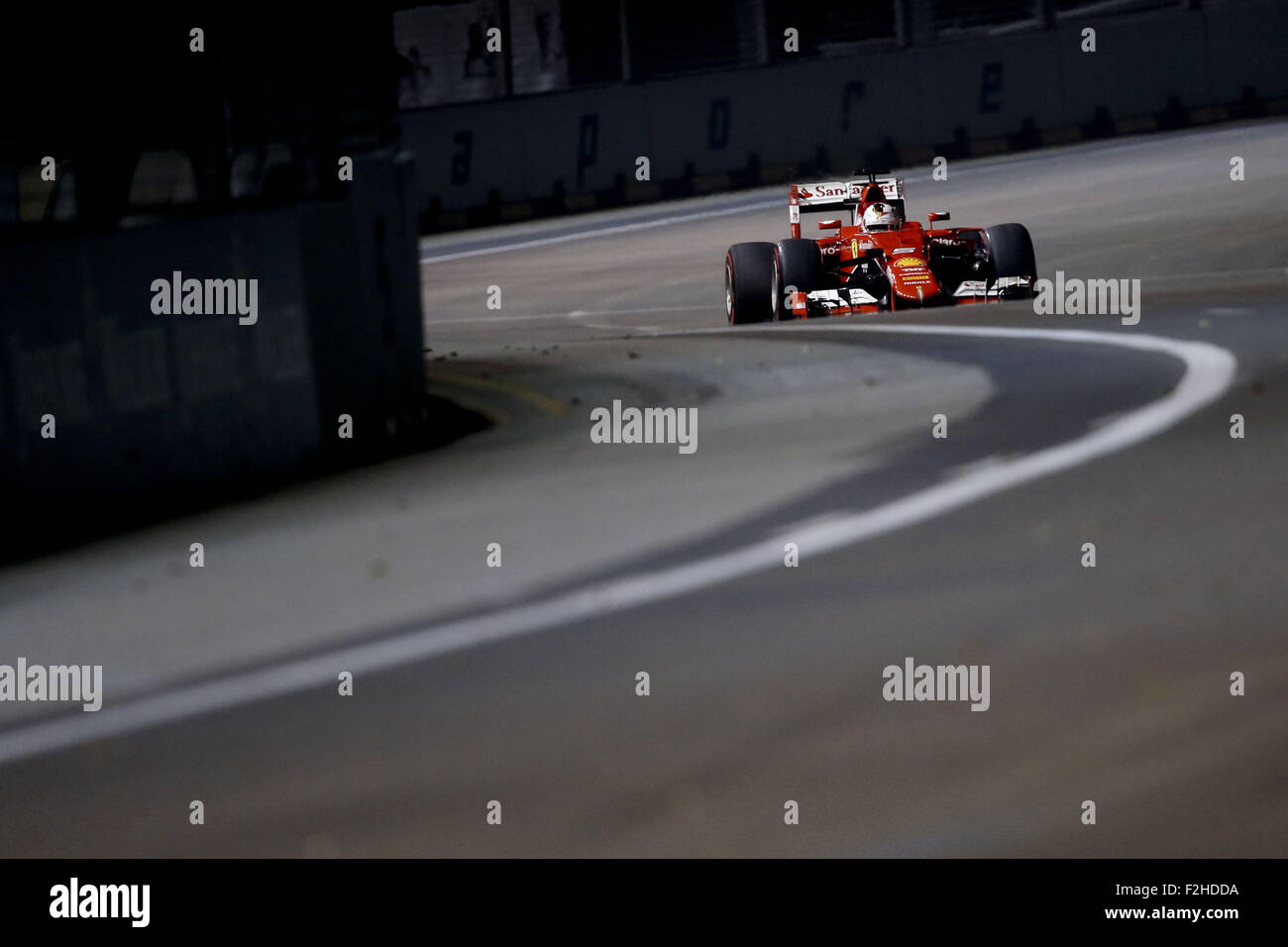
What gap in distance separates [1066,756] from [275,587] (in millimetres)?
3763

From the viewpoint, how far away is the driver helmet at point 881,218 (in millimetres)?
19266

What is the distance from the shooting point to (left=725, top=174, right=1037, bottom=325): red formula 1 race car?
19078 millimetres

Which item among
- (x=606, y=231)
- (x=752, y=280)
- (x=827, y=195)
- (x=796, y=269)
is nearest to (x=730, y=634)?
(x=796, y=269)

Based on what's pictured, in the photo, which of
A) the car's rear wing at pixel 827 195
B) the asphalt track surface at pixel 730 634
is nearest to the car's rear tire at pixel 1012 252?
the car's rear wing at pixel 827 195

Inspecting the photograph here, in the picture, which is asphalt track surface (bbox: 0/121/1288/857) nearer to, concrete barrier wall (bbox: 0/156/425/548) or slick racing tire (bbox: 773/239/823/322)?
concrete barrier wall (bbox: 0/156/425/548)

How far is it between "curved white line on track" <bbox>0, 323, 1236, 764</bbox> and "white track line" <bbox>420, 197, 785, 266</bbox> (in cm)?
2365

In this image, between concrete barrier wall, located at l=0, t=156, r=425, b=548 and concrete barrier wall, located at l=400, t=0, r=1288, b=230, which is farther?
concrete barrier wall, located at l=400, t=0, r=1288, b=230

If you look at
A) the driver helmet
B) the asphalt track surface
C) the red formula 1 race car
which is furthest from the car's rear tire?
the asphalt track surface

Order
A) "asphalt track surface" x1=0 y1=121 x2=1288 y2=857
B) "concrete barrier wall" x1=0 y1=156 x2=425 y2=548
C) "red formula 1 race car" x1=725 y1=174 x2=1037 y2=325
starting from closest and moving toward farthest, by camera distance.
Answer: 1. "asphalt track surface" x1=0 y1=121 x2=1288 y2=857
2. "concrete barrier wall" x1=0 y1=156 x2=425 y2=548
3. "red formula 1 race car" x1=725 y1=174 x2=1037 y2=325

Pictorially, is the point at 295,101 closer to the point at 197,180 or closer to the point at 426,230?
the point at 197,180

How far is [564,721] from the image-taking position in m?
5.73

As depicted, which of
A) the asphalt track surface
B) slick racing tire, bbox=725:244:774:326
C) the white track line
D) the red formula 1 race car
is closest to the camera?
the asphalt track surface

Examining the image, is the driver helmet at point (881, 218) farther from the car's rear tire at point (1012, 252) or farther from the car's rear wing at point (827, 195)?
the car's rear tire at point (1012, 252)

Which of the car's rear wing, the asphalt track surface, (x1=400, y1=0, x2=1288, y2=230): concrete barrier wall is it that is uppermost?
(x1=400, y1=0, x2=1288, y2=230): concrete barrier wall
